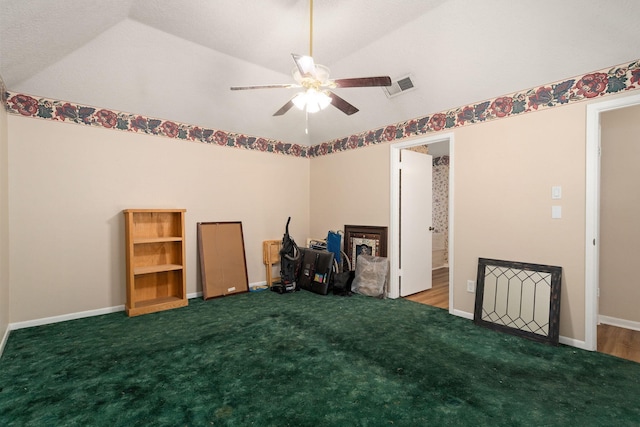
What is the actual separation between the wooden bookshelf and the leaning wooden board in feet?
1.10

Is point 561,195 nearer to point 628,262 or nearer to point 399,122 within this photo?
point 628,262

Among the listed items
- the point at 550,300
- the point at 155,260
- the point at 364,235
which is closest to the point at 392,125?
the point at 364,235

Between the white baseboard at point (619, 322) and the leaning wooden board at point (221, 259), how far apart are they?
4437 mm

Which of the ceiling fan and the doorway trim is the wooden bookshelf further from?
the doorway trim

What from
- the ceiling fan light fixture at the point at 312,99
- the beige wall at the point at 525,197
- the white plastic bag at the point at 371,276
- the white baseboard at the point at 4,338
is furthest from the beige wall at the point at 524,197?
the white baseboard at the point at 4,338

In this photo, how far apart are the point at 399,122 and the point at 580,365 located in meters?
3.18

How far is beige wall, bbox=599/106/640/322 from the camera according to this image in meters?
3.22

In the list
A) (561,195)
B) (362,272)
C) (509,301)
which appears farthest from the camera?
(362,272)

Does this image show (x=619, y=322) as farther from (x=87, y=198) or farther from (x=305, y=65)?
(x=87, y=198)

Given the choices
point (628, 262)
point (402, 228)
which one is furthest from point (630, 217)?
point (402, 228)

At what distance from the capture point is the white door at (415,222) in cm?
440

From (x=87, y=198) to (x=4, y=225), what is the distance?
77cm

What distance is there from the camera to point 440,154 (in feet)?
21.7

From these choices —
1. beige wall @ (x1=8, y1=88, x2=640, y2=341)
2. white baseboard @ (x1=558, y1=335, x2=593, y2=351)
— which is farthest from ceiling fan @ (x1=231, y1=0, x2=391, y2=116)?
white baseboard @ (x1=558, y1=335, x2=593, y2=351)
